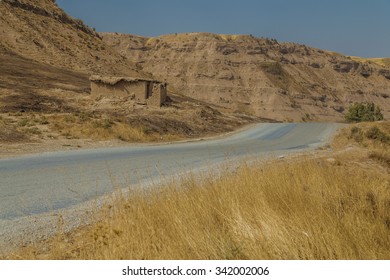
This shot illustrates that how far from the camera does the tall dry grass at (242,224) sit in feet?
12.2

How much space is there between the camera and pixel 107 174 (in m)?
10.0

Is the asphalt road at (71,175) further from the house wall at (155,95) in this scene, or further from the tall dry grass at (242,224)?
the house wall at (155,95)

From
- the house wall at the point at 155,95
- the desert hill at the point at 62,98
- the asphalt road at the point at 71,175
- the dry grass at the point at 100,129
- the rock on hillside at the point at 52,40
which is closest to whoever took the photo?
the asphalt road at the point at 71,175

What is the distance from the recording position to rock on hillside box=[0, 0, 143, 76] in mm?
45969

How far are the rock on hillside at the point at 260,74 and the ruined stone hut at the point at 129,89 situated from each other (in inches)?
1994

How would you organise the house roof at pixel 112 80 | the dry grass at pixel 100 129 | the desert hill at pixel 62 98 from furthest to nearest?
the house roof at pixel 112 80, the dry grass at pixel 100 129, the desert hill at pixel 62 98

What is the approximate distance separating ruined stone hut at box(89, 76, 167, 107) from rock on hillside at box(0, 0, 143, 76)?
16558 millimetres

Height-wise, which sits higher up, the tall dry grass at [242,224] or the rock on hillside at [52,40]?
the rock on hillside at [52,40]

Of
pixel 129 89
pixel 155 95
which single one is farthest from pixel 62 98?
pixel 155 95

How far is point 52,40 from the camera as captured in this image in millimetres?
50562

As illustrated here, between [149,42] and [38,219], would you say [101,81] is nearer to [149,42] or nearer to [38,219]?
[38,219]

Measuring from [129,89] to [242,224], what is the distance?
2770 centimetres

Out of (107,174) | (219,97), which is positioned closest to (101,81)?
(107,174)

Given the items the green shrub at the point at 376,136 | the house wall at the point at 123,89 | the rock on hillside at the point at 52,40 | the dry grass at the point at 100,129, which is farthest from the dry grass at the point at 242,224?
the rock on hillside at the point at 52,40
